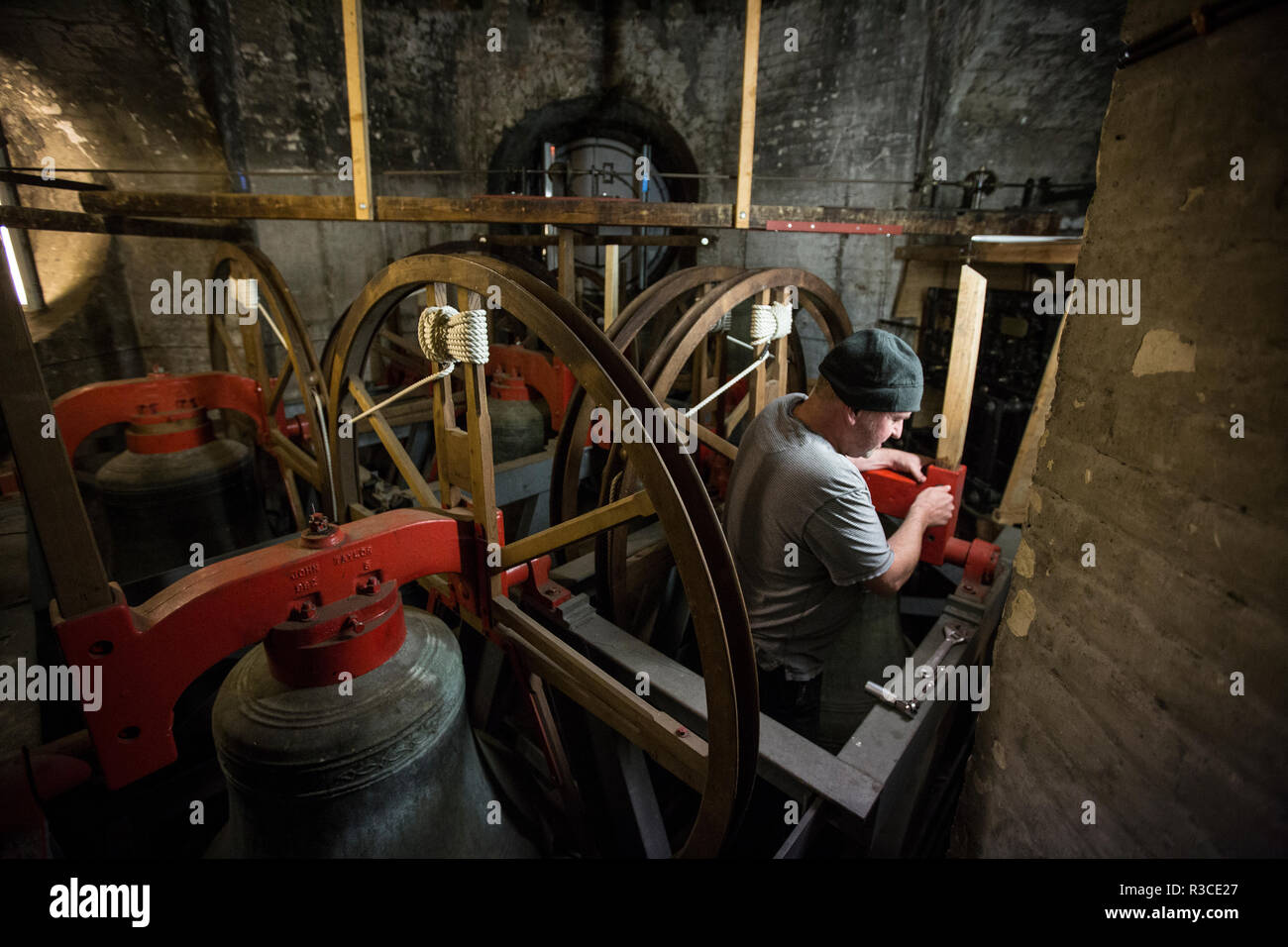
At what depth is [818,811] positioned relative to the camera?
164cm

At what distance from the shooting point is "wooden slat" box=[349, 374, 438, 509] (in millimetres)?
2299

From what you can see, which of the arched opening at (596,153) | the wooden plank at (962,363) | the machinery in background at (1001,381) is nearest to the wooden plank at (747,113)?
the wooden plank at (962,363)

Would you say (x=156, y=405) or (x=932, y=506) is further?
(x=156, y=405)

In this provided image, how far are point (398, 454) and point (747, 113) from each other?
2.22 metres

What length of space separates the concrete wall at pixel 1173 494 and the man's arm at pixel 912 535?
55 centimetres

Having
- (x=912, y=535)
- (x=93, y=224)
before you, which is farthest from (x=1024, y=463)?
(x=93, y=224)

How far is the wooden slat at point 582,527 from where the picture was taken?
1.51 metres

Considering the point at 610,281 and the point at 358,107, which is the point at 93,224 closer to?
the point at 358,107

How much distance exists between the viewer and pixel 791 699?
2223 millimetres

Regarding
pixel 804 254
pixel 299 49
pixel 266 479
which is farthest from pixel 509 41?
pixel 266 479

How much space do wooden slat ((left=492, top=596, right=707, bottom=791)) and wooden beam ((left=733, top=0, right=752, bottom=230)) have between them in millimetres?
2224

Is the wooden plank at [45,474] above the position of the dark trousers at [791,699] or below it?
above

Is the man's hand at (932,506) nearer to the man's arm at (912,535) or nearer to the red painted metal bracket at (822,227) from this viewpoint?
the man's arm at (912,535)
